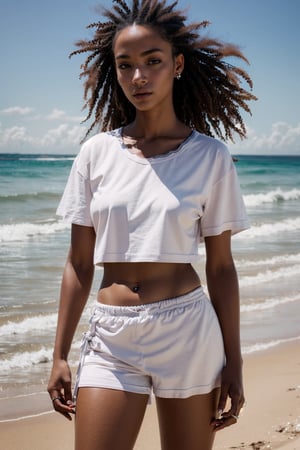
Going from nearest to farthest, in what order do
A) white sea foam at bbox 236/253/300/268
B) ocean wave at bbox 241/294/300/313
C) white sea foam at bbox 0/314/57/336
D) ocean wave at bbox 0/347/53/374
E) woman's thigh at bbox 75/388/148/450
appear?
woman's thigh at bbox 75/388/148/450, ocean wave at bbox 0/347/53/374, white sea foam at bbox 0/314/57/336, ocean wave at bbox 241/294/300/313, white sea foam at bbox 236/253/300/268

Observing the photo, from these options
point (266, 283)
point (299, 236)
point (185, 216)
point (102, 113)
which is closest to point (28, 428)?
point (102, 113)

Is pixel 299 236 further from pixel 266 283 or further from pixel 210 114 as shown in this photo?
pixel 210 114

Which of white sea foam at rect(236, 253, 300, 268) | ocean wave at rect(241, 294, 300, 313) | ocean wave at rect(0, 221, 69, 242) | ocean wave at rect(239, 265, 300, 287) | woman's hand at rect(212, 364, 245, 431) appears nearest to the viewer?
woman's hand at rect(212, 364, 245, 431)

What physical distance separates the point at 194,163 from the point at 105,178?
1.11 feet

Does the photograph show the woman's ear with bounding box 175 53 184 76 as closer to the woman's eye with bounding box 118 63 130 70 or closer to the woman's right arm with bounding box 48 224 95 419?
the woman's eye with bounding box 118 63 130 70

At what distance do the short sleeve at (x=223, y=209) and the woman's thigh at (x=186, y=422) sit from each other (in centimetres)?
62

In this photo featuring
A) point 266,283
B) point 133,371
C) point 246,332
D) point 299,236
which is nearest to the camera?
point 133,371

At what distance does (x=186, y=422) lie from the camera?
2.45 metres

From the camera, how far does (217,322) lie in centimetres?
256

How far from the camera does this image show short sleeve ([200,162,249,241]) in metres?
2.57

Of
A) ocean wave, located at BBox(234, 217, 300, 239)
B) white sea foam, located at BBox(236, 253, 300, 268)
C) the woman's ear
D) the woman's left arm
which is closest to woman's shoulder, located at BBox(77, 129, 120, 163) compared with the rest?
the woman's ear

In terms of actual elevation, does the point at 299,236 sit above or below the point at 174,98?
below

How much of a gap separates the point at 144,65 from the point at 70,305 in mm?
963

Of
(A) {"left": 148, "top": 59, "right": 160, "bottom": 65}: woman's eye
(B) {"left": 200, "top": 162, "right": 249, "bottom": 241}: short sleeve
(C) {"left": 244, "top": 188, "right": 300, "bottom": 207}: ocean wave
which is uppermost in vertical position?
(A) {"left": 148, "top": 59, "right": 160, "bottom": 65}: woman's eye
